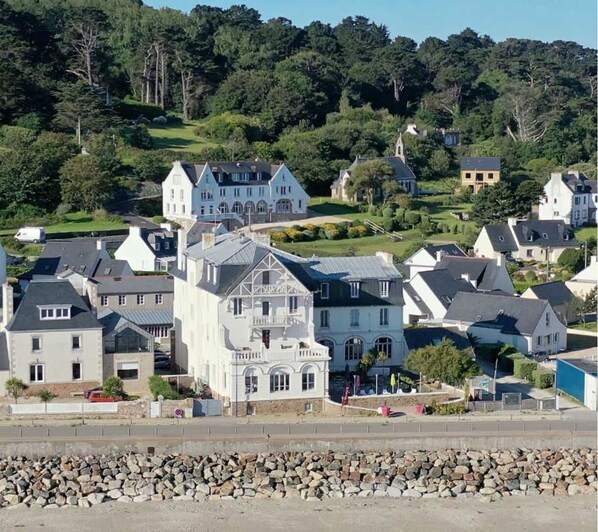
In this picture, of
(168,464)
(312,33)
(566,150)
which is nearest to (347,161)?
(566,150)

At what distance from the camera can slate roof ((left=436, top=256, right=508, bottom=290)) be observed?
144 ft

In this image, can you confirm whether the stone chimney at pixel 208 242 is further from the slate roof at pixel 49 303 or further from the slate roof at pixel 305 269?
the slate roof at pixel 49 303

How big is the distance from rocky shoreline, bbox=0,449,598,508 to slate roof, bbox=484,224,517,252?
28.2 meters

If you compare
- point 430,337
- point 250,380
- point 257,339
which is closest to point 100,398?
point 250,380

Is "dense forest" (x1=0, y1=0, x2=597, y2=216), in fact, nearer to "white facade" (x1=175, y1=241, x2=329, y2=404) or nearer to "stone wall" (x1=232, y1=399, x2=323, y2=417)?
"white facade" (x1=175, y1=241, x2=329, y2=404)

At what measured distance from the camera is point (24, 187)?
59406 millimetres

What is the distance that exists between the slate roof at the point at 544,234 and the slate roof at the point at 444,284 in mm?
14081

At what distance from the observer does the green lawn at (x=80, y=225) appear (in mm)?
56531

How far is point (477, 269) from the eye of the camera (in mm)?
44500

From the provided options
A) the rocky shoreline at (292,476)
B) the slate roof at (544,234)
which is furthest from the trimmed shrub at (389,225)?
the rocky shoreline at (292,476)

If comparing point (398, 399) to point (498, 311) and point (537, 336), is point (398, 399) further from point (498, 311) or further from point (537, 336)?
point (498, 311)

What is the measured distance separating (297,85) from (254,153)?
14.2 meters

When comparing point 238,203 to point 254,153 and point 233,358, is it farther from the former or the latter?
point 233,358

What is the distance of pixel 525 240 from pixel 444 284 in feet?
50.2
